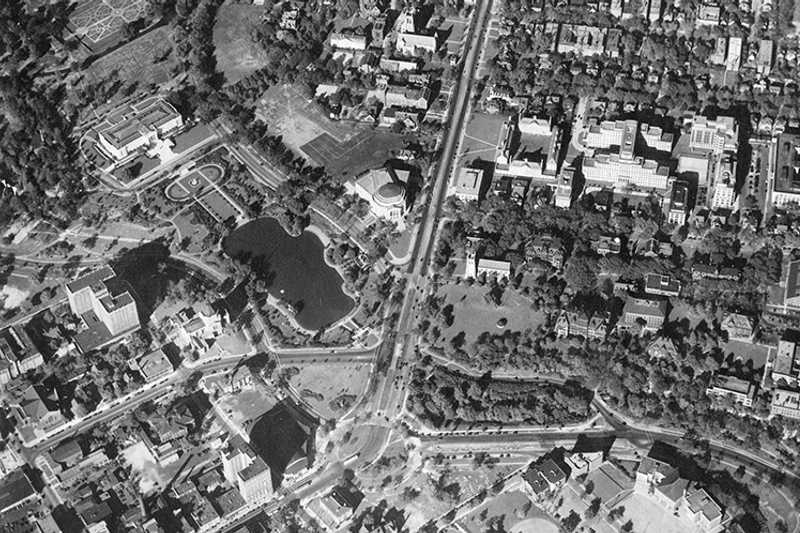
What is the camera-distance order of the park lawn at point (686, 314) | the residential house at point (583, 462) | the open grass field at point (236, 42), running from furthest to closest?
the open grass field at point (236, 42) < the park lawn at point (686, 314) < the residential house at point (583, 462)

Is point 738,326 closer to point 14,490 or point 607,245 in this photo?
point 607,245

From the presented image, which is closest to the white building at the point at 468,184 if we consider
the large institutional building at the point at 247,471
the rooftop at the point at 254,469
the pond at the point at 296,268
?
the pond at the point at 296,268

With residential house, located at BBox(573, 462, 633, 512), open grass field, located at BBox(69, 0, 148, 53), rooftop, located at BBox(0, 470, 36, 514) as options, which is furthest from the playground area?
residential house, located at BBox(573, 462, 633, 512)

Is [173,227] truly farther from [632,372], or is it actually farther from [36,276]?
[632,372]

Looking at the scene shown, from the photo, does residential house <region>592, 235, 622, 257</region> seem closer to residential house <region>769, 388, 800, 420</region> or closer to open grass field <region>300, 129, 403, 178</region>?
residential house <region>769, 388, 800, 420</region>

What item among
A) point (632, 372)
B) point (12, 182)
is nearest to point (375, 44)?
point (12, 182)

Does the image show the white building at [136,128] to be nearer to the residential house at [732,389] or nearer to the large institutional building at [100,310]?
the large institutional building at [100,310]
